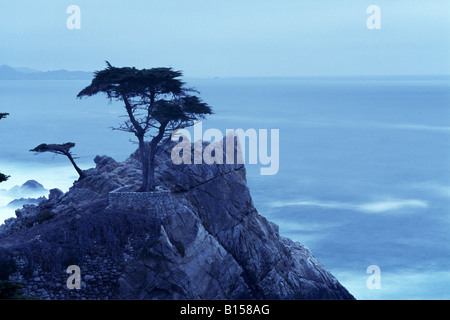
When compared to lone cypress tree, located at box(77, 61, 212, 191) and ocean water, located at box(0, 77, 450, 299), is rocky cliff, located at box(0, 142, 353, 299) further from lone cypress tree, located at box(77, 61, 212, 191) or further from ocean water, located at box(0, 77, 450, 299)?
ocean water, located at box(0, 77, 450, 299)

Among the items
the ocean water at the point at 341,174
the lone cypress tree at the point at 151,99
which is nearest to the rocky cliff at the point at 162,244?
the lone cypress tree at the point at 151,99

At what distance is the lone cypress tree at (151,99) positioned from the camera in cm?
2453

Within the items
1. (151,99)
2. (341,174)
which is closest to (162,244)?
(151,99)

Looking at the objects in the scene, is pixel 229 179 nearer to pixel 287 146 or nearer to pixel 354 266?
pixel 354 266

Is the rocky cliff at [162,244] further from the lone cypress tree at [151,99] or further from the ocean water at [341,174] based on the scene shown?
the ocean water at [341,174]

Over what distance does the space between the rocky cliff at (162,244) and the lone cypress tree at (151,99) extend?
1711mm

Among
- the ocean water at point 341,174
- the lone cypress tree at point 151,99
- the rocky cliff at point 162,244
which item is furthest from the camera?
the ocean water at point 341,174

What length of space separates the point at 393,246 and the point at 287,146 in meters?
39.0

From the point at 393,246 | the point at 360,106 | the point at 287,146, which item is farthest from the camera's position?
the point at 360,106

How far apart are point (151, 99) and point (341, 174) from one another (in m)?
58.7

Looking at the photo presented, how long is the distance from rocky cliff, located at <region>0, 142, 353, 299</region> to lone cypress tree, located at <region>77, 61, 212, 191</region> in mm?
1711

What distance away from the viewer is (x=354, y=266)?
46.3 m

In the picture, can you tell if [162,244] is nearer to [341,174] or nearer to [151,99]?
[151,99]
